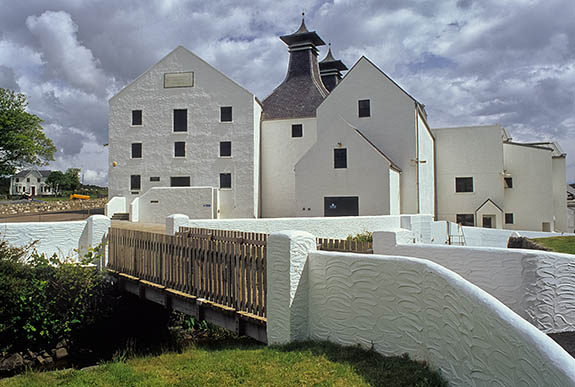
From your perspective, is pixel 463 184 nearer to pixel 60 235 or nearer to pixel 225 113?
pixel 225 113

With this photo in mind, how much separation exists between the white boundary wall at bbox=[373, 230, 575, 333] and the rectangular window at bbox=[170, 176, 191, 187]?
87.0 feet

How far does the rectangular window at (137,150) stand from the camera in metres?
32.2

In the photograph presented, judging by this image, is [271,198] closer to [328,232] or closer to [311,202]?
[311,202]

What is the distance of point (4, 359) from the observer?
34.2 feet

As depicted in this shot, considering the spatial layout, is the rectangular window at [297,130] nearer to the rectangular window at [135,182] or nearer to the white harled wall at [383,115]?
the white harled wall at [383,115]

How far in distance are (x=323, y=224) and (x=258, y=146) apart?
1517 centimetres

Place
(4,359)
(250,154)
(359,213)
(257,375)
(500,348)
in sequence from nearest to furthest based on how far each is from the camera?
1. (500,348)
2. (257,375)
3. (4,359)
4. (359,213)
5. (250,154)

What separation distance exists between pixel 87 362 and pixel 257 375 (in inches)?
293

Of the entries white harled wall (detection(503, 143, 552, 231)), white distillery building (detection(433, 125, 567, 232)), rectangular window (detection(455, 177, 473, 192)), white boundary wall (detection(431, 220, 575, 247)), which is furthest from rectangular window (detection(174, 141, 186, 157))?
white harled wall (detection(503, 143, 552, 231))

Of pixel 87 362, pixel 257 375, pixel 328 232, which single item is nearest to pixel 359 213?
pixel 328 232

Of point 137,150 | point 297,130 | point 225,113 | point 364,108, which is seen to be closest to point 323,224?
point 364,108

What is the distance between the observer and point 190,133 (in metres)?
31.8

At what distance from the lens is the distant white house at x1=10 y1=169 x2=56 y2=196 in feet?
329

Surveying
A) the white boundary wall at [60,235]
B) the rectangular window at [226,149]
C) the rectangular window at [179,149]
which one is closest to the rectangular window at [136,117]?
the rectangular window at [179,149]
